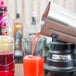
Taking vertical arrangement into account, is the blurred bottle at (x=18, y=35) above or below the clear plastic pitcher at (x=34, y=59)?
above

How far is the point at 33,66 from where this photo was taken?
2.64ft

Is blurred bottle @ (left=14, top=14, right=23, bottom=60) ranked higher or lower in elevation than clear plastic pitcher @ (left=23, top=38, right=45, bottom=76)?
higher

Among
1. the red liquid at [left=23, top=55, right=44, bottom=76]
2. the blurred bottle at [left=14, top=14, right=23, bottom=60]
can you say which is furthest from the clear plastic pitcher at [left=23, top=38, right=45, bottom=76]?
the blurred bottle at [left=14, top=14, right=23, bottom=60]

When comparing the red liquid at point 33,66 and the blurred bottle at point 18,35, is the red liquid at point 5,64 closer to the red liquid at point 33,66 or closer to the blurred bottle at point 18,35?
the red liquid at point 33,66

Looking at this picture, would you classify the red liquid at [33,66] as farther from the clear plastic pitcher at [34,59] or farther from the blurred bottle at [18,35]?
the blurred bottle at [18,35]

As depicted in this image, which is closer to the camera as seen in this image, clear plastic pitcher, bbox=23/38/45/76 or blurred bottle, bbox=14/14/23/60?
clear plastic pitcher, bbox=23/38/45/76

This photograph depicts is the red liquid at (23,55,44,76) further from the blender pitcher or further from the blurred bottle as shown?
the blurred bottle

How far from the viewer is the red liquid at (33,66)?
2.65 feet

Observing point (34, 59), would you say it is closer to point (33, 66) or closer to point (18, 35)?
point (33, 66)

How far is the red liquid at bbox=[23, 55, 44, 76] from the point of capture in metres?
0.81

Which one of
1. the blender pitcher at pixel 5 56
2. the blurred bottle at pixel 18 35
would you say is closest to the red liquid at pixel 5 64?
the blender pitcher at pixel 5 56

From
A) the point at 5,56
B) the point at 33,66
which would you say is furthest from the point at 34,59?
the point at 5,56

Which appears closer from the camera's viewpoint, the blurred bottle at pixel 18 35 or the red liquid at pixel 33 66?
the red liquid at pixel 33 66

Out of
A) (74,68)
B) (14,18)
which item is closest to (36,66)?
(74,68)
